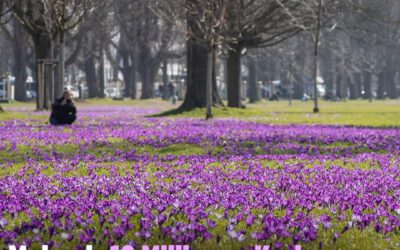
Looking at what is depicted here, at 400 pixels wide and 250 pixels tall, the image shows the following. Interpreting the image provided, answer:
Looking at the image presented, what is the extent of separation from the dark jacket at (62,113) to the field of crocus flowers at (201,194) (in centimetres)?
811

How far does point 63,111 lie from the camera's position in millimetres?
26672

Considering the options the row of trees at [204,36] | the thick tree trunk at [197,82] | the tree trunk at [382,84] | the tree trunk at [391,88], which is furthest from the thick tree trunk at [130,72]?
the thick tree trunk at [197,82]

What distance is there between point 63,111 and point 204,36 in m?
8.90

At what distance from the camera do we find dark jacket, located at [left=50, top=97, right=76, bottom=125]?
87.1 ft

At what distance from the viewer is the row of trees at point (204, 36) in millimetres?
34812

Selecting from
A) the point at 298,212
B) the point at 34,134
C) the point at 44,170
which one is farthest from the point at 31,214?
the point at 34,134

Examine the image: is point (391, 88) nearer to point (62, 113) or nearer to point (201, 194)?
point (62, 113)

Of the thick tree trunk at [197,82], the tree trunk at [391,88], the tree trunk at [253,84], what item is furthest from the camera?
the tree trunk at [391,88]

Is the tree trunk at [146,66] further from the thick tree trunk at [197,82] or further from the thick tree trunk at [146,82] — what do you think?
the thick tree trunk at [197,82]

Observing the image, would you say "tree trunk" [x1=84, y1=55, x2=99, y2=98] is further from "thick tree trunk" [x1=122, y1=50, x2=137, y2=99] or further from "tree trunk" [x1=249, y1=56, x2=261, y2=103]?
"tree trunk" [x1=249, y1=56, x2=261, y2=103]

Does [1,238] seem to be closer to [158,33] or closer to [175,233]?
[175,233]

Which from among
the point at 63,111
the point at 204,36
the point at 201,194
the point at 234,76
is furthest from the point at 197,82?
the point at 201,194

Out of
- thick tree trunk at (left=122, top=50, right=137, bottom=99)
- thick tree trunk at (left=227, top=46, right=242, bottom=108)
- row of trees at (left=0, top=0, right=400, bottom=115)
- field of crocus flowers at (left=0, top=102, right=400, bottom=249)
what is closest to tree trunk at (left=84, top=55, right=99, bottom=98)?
row of trees at (left=0, top=0, right=400, bottom=115)

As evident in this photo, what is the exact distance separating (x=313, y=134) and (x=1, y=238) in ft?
51.7
